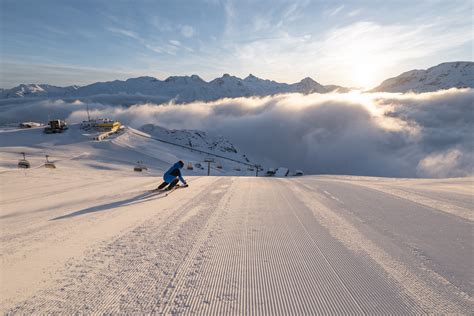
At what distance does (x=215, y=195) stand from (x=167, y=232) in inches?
152

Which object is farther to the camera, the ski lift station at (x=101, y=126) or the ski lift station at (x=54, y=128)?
the ski lift station at (x=101, y=126)

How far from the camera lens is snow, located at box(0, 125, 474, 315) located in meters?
3.12

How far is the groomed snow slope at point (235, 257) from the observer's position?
123 inches

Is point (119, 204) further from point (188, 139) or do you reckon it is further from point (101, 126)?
Result: point (188, 139)

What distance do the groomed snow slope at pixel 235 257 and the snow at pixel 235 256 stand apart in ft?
0.06

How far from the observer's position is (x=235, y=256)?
13.8 feet

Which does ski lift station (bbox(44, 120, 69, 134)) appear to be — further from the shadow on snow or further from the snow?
the shadow on snow

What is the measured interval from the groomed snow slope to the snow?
18 millimetres

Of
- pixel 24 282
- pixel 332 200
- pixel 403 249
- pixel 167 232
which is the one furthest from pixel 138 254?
pixel 332 200

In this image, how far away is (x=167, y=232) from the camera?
207 inches

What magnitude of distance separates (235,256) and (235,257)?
0.04m

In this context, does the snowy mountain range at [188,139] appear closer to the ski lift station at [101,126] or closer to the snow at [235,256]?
the ski lift station at [101,126]

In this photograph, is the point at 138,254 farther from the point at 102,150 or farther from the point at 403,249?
the point at 102,150

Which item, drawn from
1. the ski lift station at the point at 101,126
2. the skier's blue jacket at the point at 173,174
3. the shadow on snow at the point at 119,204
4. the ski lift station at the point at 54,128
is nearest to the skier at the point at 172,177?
the skier's blue jacket at the point at 173,174
